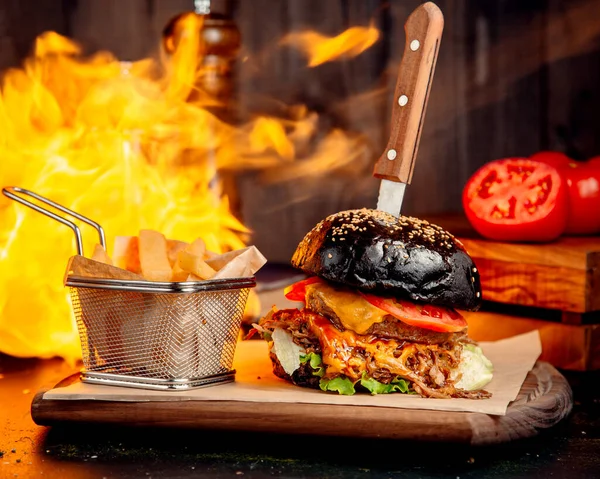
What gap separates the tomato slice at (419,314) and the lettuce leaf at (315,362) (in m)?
0.20

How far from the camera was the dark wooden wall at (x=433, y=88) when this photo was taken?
15.9 ft

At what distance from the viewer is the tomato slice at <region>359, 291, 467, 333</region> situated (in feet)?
8.04

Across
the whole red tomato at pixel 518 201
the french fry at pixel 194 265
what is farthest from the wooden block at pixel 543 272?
the french fry at pixel 194 265

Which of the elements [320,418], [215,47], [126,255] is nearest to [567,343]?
[320,418]

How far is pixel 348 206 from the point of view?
16.6ft

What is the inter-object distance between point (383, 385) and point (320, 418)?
0.23 metres

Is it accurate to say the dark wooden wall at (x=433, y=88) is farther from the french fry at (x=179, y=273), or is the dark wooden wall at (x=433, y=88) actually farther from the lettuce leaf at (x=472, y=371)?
the french fry at (x=179, y=273)

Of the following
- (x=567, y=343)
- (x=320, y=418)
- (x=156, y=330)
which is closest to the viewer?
(x=320, y=418)

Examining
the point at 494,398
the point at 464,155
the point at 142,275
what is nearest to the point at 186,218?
the point at 142,275

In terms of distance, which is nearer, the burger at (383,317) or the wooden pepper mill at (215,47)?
the burger at (383,317)

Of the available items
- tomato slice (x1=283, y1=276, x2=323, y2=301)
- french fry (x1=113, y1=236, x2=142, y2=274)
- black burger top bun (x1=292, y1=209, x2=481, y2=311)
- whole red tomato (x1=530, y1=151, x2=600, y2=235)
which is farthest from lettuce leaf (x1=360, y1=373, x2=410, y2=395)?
whole red tomato (x1=530, y1=151, x2=600, y2=235)

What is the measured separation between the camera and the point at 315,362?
2473mm

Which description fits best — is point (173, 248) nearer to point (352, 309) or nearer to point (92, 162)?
point (352, 309)

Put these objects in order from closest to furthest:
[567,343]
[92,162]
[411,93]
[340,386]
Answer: [340,386] → [411,93] → [567,343] → [92,162]
